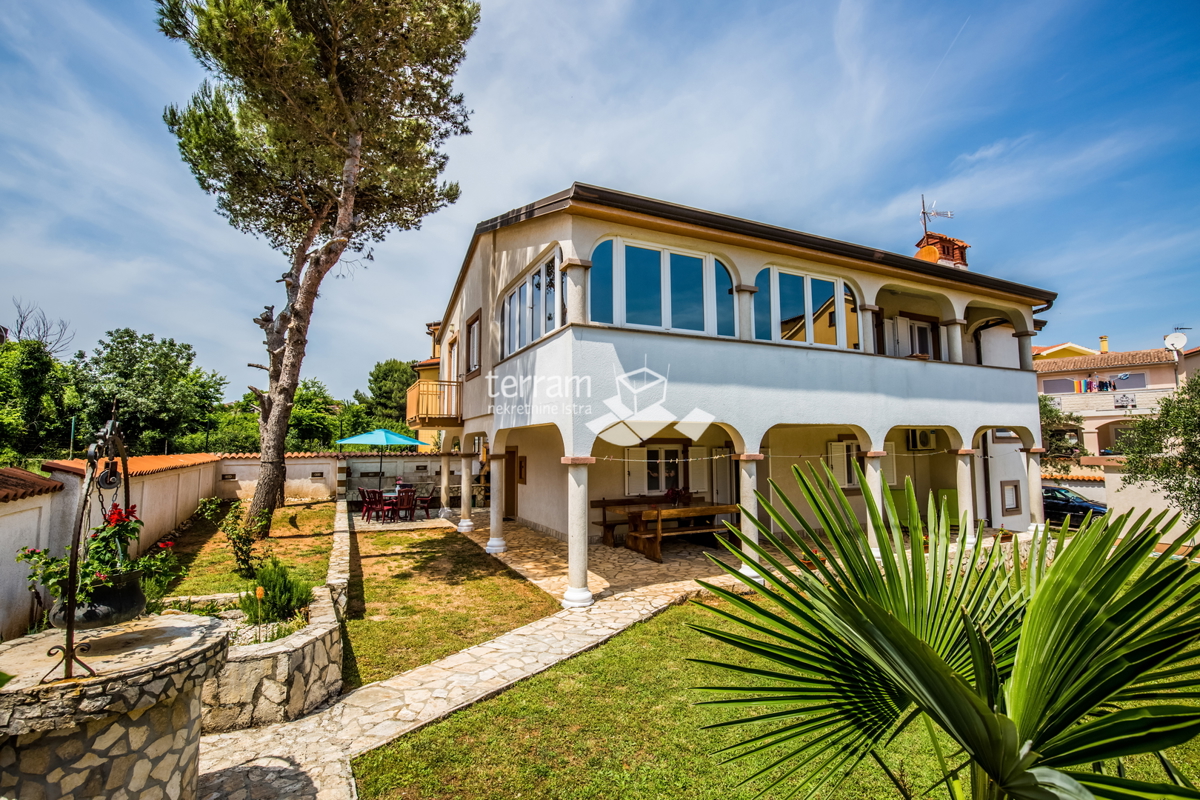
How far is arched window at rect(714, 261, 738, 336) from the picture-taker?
405 inches

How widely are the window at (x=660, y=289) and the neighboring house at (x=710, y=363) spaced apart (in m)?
0.03

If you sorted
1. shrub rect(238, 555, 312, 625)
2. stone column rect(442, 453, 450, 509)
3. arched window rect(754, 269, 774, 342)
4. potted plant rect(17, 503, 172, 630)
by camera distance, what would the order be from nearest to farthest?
1. potted plant rect(17, 503, 172, 630)
2. shrub rect(238, 555, 312, 625)
3. arched window rect(754, 269, 774, 342)
4. stone column rect(442, 453, 450, 509)

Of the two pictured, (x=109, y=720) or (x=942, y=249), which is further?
(x=942, y=249)

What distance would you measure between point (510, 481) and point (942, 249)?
1624cm

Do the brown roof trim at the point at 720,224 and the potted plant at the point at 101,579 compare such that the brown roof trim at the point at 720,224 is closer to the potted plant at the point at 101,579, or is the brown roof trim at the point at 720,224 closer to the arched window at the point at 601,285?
the arched window at the point at 601,285

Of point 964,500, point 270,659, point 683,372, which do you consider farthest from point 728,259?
point 270,659

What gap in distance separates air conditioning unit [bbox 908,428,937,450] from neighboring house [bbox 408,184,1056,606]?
6 centimetres

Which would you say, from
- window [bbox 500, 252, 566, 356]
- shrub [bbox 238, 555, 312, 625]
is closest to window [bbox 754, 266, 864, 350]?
window [bbox 500, 252, 566, 356]

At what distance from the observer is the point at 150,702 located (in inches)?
127

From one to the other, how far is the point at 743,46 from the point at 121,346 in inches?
996

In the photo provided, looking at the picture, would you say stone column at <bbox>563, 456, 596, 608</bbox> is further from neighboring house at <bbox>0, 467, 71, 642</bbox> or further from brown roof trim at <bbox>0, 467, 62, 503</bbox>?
brown roof trim at <bbox>0, 467, 62, 503</bbox>

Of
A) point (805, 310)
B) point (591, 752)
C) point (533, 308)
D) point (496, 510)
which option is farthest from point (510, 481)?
point (591, 752)

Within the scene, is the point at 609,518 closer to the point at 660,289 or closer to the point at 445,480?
the point at 660,289

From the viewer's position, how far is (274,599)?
6.38 meters
